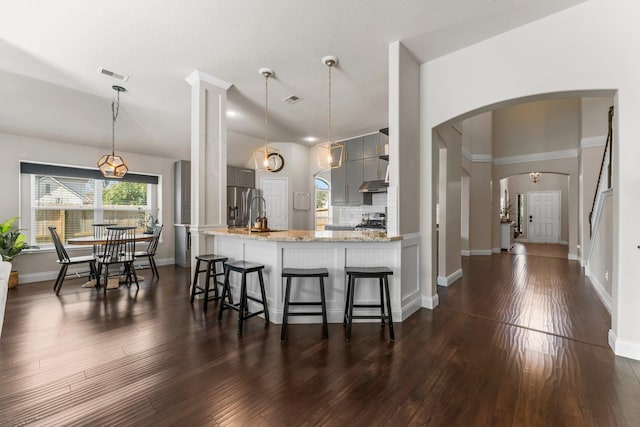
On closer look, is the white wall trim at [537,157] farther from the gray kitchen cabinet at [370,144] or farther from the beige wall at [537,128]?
the gray kitchen cabinet at [370,144]

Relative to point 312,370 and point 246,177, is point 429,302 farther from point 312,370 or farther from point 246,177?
point 246,177

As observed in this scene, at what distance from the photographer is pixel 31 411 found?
1.70 m

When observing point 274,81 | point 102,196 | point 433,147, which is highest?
point 274,81

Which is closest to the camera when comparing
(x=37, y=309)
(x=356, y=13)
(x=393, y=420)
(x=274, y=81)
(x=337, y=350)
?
(x=393, y=420)

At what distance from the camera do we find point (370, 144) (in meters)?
6.55

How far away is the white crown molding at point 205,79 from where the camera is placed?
12.3ft

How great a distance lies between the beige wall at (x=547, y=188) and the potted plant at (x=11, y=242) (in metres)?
14.4

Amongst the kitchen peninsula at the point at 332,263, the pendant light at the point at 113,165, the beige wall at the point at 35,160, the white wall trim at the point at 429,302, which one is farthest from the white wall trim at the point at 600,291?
the beige wall at the point at 35,160

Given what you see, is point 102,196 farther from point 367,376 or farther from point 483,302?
point 483,302

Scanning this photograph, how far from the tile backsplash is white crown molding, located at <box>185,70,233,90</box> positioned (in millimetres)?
4120

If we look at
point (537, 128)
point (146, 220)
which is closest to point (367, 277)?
point (146, 220)

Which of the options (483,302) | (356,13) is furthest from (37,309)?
(483,302)

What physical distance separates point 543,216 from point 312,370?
39.7ft

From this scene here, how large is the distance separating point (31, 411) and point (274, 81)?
13.0ft
